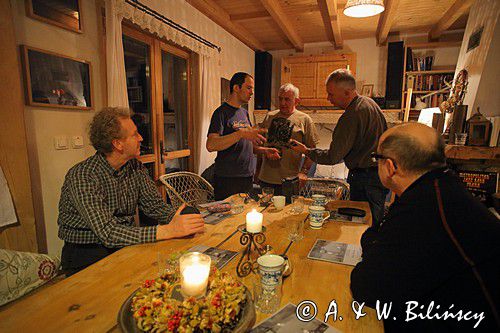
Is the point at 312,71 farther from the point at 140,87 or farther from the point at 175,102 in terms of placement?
the point at 140,87

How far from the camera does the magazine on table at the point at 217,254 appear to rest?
1.16 meters

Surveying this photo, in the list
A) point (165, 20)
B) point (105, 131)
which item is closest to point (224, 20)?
point (165, 20)

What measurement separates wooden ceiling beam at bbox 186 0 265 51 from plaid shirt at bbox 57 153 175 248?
292 cm

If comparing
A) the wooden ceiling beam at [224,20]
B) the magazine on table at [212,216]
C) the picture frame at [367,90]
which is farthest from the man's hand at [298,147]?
the picture frame at [367,90]

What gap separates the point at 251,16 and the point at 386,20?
76.6 inches

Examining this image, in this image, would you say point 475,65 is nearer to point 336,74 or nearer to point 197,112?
point 336,74

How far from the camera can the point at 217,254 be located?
123 cm

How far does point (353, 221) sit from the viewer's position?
1654mm

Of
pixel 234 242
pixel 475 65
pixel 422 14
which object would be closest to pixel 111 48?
pixel 234 242

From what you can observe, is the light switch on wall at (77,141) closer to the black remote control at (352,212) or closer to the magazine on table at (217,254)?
the magazine on table at (217,254)

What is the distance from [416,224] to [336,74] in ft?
5.89

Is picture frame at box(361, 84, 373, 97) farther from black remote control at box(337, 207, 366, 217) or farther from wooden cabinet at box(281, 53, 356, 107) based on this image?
black remote control at box(337, 207, 366, 217)

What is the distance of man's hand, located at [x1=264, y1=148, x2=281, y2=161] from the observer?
2.62 m

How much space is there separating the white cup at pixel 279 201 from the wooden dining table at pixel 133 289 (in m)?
0.39
